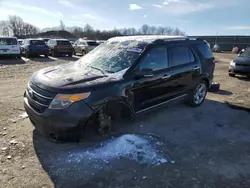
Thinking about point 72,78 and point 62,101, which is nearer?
point 62,101

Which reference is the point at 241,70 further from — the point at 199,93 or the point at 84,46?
the point at 84,46

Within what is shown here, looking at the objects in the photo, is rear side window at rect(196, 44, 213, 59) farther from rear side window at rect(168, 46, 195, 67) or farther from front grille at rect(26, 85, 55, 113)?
front grille at rect(26, 85, 55, 113)

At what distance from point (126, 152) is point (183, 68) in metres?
2.62

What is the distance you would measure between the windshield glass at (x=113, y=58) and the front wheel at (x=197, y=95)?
231cm

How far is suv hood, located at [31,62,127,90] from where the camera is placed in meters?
3.47

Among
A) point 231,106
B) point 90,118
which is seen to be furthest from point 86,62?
point 231,106

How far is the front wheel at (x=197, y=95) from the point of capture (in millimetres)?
5905

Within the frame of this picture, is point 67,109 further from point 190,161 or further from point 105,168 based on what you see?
point 190,161

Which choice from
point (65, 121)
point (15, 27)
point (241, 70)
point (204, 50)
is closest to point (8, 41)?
point (204, 50)

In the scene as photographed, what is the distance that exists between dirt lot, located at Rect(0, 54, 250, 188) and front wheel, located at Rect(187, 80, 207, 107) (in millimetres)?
534

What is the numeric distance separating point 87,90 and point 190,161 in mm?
1995

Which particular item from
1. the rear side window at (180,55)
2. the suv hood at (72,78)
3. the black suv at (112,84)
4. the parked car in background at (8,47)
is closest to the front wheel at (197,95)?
the black suv at (112,84)

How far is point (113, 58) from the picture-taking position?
4.46 meters

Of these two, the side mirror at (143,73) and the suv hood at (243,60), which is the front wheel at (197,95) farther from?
the suv hood at (243,60)
